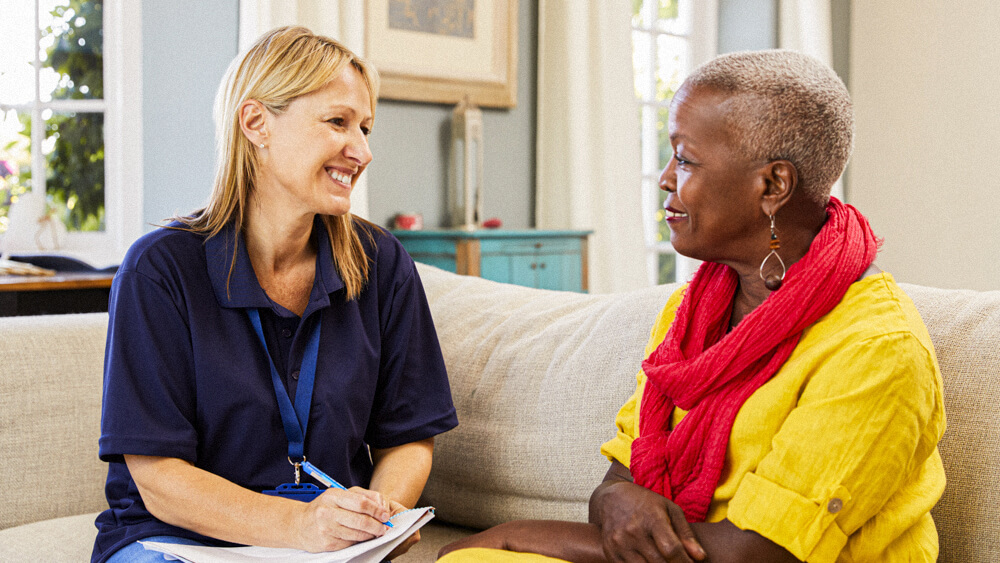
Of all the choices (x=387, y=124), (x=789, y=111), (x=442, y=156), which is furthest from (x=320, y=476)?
(x=442, y=156)

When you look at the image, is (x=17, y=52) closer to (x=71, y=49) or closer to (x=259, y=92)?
(x=71, y=49)

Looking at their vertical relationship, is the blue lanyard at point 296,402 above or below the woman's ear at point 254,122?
below

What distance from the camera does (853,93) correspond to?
18.7 feet

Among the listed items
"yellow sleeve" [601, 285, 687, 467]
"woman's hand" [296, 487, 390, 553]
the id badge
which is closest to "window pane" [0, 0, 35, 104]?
the id badge

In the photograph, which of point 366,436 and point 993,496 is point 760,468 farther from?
point 366,436

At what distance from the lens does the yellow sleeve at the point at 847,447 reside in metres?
0.95

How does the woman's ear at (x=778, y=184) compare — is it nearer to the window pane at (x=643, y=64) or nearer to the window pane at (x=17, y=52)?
the window pane at (x=17, y=52)

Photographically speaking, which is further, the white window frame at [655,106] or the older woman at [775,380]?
the white window frame at [655,106]

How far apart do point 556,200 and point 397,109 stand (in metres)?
0.99

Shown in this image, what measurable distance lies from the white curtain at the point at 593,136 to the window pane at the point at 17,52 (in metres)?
2.32

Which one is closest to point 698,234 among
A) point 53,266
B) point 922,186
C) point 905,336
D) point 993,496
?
point 905,336

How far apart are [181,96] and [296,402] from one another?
93.5 inches

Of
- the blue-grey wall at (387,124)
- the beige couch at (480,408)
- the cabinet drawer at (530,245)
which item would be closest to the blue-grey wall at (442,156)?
the blue-grey wall at (387,124)

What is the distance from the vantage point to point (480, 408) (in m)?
1.67
